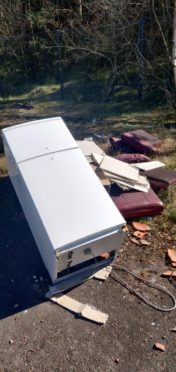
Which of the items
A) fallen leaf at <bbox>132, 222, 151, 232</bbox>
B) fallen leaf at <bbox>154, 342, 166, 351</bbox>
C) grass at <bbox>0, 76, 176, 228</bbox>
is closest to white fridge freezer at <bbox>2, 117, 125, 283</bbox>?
fallen leaf at <bbox>132, 222, 151, 232</bbox>

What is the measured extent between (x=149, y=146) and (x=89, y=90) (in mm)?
5063

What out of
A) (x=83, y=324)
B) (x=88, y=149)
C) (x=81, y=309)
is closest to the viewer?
(x=83, y=324)

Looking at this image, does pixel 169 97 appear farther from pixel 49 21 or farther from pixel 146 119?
pixel 49 21

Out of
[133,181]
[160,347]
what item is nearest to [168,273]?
[160,347]

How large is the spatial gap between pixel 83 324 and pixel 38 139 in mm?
2547

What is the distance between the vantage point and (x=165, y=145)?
7492mm

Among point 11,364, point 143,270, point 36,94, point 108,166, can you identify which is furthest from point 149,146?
point 36,94

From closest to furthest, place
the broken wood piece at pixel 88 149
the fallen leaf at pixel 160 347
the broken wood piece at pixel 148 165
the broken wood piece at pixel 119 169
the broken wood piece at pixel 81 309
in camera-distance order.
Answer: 1. the fallen leaf at pixel 160 347
2. the broken wood piece at pixel 81 309
3. the broken wood piece at pixel 119 169
4. the broken wood piece at pixel 88 149
5. the broken wood piece at pixel 148 165

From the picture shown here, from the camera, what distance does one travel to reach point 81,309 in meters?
4.14

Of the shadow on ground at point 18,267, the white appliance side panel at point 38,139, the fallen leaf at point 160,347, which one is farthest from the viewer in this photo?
the white appliance side panel at point 38,139

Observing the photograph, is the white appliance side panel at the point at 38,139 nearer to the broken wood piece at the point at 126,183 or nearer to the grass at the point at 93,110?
the broken wood piece at the point at 126,183

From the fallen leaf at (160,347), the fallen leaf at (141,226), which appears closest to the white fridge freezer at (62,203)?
the fallen leaf at (141,226)

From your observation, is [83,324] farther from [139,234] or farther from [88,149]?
[88,149]

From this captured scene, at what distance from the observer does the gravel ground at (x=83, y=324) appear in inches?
144
